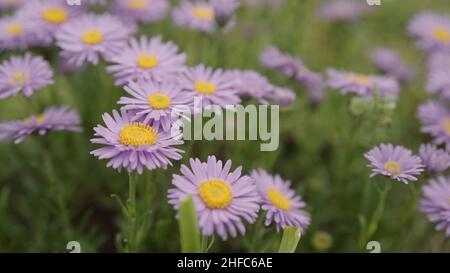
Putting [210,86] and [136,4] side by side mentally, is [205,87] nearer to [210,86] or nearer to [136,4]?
[210,86]

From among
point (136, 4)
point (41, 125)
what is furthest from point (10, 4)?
point (41, 125)

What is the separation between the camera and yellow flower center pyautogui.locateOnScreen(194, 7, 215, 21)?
80.5 inches

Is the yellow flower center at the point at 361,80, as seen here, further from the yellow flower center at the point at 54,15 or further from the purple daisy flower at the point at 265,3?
the yellow flower center at the point at 54,15

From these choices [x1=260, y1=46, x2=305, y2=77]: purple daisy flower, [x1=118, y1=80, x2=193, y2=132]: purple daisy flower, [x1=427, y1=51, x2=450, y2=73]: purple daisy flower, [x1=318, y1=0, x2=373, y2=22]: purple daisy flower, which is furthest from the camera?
[x1=318, y1=0, x2=373, y2=22]: purple daisy flower

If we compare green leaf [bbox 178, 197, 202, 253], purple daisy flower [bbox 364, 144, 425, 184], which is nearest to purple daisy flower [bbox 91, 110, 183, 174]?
green leaf [bbox 178, 197, 202, 253]

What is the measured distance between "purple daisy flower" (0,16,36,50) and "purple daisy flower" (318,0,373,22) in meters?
1.52

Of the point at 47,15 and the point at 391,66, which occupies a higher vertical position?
the point at 47,15

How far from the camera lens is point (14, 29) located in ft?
5.81

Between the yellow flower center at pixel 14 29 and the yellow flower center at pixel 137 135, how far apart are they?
0.75 metres

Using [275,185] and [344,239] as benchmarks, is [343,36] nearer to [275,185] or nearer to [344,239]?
[344,239]

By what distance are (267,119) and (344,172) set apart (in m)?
0.46

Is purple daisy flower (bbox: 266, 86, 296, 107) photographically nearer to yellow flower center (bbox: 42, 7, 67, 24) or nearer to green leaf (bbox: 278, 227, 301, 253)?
green leaf (bbox: 278, 227, 301, 253)

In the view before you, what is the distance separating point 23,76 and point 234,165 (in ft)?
2.65

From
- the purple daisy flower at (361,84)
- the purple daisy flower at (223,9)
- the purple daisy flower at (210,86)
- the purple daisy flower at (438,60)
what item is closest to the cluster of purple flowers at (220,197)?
the purple daisy flower at (210,86)
